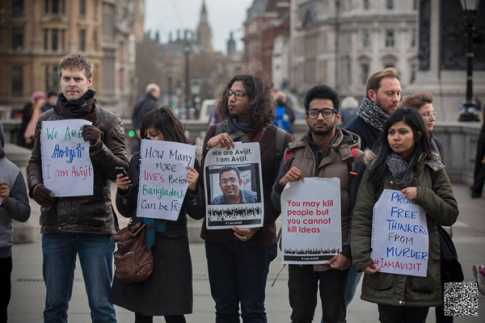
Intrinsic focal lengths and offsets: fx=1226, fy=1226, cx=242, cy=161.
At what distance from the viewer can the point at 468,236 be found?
51.0ft

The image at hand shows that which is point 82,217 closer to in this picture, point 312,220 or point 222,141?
point 222,141

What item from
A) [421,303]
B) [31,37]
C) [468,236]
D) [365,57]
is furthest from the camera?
[365,57]

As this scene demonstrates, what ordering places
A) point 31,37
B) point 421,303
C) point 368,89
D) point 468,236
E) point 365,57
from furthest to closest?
point 365,57, point 31,37, point 468,236, point 368,89, point 421,303

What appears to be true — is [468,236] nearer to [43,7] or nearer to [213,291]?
[213,291]

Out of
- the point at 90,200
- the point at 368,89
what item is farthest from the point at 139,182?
the point at 368,89

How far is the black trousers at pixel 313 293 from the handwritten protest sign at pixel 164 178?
2.88 ft

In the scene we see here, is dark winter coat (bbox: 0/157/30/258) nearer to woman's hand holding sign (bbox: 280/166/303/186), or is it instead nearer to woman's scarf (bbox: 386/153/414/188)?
woman's hand holding sign (bbox: 280/166/303/186)

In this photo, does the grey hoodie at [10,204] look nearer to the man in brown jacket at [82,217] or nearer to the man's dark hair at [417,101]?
the man in brown jacket at [82,217]

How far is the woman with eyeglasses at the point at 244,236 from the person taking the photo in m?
7.99

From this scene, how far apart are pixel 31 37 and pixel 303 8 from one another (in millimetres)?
61633

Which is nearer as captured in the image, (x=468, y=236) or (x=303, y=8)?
(x=468, y=236)

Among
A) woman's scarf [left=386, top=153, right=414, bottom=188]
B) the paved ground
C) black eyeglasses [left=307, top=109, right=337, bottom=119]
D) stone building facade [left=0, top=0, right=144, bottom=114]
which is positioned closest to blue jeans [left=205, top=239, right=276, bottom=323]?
black eyeglasses [left=307, top=109, right=337, bottom=119]

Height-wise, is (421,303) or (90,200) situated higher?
(90,200)

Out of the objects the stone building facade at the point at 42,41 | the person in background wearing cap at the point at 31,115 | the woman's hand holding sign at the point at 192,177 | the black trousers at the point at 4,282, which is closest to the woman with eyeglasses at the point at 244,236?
the woman's hand holding sign at the point at 192,177
